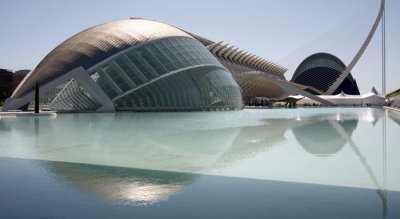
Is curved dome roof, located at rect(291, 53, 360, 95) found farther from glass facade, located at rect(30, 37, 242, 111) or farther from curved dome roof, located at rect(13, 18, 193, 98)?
curved dome roof, located at rect(13, 18, 193, 98)

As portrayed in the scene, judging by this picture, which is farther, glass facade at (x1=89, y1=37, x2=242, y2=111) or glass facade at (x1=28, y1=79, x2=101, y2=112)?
glass facade at (x1=28, y1=79, x2=101, y2=112)

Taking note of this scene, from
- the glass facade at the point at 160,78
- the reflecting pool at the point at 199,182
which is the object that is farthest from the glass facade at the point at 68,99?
the reflecting pool at the point at 199,182

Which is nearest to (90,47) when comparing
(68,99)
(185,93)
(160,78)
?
(68,99)

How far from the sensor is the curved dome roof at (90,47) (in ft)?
131

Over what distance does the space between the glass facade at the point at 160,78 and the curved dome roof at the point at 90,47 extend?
1346 mm

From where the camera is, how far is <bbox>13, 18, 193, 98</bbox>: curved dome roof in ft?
131

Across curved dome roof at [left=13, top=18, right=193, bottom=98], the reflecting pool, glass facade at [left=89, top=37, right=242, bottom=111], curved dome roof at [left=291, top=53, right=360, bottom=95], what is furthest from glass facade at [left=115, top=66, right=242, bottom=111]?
curved dome roof at [left=291, top=53, right=360, bottom=95]

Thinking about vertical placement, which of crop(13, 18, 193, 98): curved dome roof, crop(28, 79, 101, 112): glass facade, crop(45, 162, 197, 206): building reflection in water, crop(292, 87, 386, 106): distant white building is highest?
crop(13, 18, 193, 98): curved dome roof

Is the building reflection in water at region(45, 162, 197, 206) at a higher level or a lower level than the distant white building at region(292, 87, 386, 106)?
lower

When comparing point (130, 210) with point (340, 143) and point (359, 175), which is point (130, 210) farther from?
point (340, 143)

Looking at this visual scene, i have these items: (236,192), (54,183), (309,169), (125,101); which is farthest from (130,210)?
(125,101)

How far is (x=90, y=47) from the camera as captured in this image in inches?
1631

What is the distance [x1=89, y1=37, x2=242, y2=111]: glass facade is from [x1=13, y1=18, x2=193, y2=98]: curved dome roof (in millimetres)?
1346

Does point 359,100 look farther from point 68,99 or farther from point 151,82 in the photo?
point 68,99
